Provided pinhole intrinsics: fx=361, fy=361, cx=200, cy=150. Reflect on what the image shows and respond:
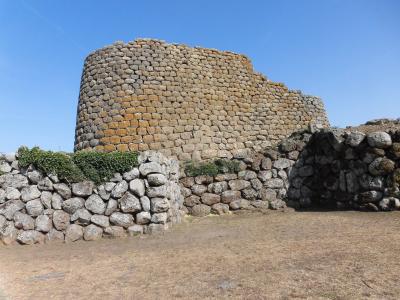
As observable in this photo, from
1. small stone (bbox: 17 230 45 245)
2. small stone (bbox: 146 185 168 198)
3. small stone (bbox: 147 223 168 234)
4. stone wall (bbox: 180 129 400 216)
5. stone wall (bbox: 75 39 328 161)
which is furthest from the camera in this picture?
stone wall (bbox: 75 39 328 161)

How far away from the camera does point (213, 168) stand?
1004cm

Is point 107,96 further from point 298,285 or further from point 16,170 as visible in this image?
point 298,285

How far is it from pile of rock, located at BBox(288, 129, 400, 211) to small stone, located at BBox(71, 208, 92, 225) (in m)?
5.56

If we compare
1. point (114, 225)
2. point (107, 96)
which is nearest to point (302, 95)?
point (107, 96)

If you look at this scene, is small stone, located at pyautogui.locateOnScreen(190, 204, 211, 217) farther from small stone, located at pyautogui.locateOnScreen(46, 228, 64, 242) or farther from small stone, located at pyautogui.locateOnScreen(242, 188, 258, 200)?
small stone, located at pyautogui.locateOnScreen(46, 228, 64, 242)

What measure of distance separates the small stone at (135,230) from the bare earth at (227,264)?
0.34 metres

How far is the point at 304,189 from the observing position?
1033 centimetres

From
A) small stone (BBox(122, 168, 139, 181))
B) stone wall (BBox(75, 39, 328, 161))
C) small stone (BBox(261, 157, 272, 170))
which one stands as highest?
stone wall (BBox(75, 39, 328, 161))

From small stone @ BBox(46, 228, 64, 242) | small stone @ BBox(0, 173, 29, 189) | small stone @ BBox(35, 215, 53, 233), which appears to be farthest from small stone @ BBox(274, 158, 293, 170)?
small stone @ BBox(0, 173, 29, 189)

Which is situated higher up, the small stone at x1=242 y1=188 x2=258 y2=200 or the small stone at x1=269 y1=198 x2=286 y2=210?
the small stone at x1=242 y1=188 x2=258 y2=200

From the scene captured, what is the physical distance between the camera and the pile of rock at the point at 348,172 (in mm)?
8445

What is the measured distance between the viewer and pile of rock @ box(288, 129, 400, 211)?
8445mm

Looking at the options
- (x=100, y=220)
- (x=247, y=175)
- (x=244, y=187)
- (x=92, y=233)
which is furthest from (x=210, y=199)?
(x=92, y=233)

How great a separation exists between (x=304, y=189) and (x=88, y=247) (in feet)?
20.5
